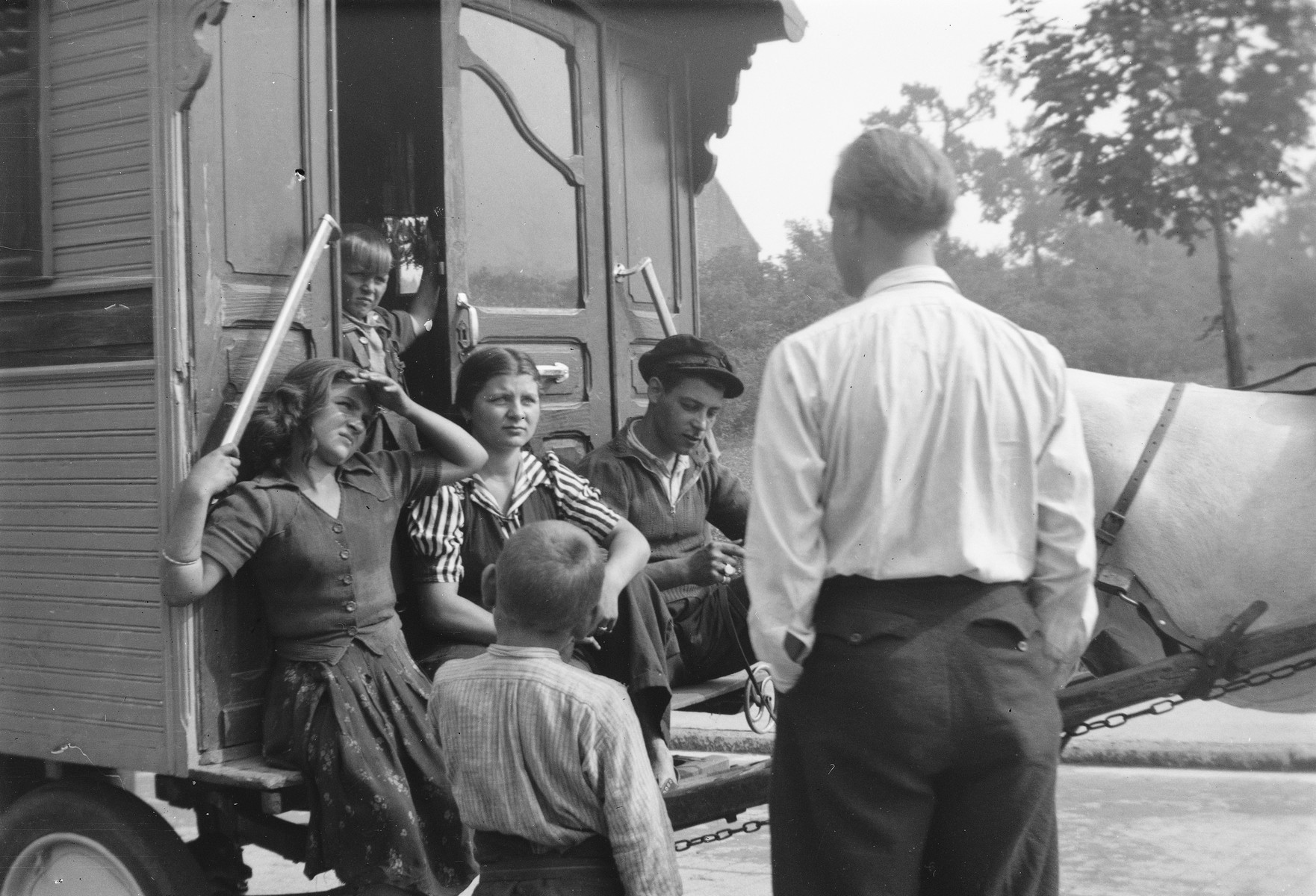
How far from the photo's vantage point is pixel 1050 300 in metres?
6.55

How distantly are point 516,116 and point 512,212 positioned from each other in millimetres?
318

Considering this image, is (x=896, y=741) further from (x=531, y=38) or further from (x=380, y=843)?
(x=531, y=38)

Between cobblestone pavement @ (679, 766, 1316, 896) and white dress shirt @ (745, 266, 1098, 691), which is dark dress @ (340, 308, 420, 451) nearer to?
white dress shirt @ (745, 266, 1098, 691)

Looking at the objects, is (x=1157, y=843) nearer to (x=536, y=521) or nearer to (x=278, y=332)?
(x=536, y=521)

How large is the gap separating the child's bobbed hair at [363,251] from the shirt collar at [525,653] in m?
1.70

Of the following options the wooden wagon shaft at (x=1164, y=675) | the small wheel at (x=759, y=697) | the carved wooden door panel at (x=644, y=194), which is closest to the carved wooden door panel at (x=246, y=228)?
the small wheel at (x=759, y=697)

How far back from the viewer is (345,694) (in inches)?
112

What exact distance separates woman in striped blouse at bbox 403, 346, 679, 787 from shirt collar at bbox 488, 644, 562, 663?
74cm

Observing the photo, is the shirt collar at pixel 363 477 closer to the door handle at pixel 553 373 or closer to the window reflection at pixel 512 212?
the door handle at pixel 553 373

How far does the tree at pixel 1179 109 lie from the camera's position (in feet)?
10.5

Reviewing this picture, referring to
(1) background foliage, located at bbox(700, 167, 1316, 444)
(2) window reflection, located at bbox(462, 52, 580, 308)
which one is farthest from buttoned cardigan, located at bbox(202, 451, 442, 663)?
(1) background foliage, located at bbox(700, 167, 1316, 444)

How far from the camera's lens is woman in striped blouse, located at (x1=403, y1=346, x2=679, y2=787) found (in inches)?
122

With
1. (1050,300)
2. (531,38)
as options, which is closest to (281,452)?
(531,38)

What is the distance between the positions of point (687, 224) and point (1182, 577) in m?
2.56
